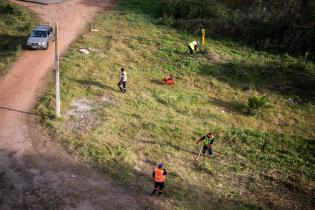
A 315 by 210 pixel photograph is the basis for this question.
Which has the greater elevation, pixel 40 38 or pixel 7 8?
pixel 7 8

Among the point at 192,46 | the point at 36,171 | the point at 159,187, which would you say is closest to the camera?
the point at 159,187

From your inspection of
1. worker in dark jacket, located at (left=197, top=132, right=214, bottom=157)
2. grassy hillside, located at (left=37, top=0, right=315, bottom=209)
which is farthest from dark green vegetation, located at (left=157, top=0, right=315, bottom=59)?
worker in dark jacket, located at (left=197, top=132, right=214, bottom=157)

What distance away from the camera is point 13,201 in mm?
15617

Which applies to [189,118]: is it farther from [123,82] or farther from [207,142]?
[123,82]

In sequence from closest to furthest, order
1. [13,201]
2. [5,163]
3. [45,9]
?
[13,201], [5,163], [45,9]

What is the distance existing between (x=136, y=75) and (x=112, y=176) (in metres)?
10.7

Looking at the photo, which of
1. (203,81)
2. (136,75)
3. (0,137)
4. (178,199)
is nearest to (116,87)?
(136,75)

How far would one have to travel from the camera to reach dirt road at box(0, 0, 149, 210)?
15867mm

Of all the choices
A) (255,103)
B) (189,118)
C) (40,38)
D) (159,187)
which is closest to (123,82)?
(189,118)

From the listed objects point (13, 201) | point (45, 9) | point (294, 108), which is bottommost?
point (13, 201)

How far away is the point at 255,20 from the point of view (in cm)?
3388

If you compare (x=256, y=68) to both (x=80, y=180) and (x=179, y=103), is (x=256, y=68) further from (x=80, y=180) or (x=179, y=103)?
(x=80, y=180)

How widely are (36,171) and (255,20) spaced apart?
23.2m

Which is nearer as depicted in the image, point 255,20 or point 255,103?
point 255,103
